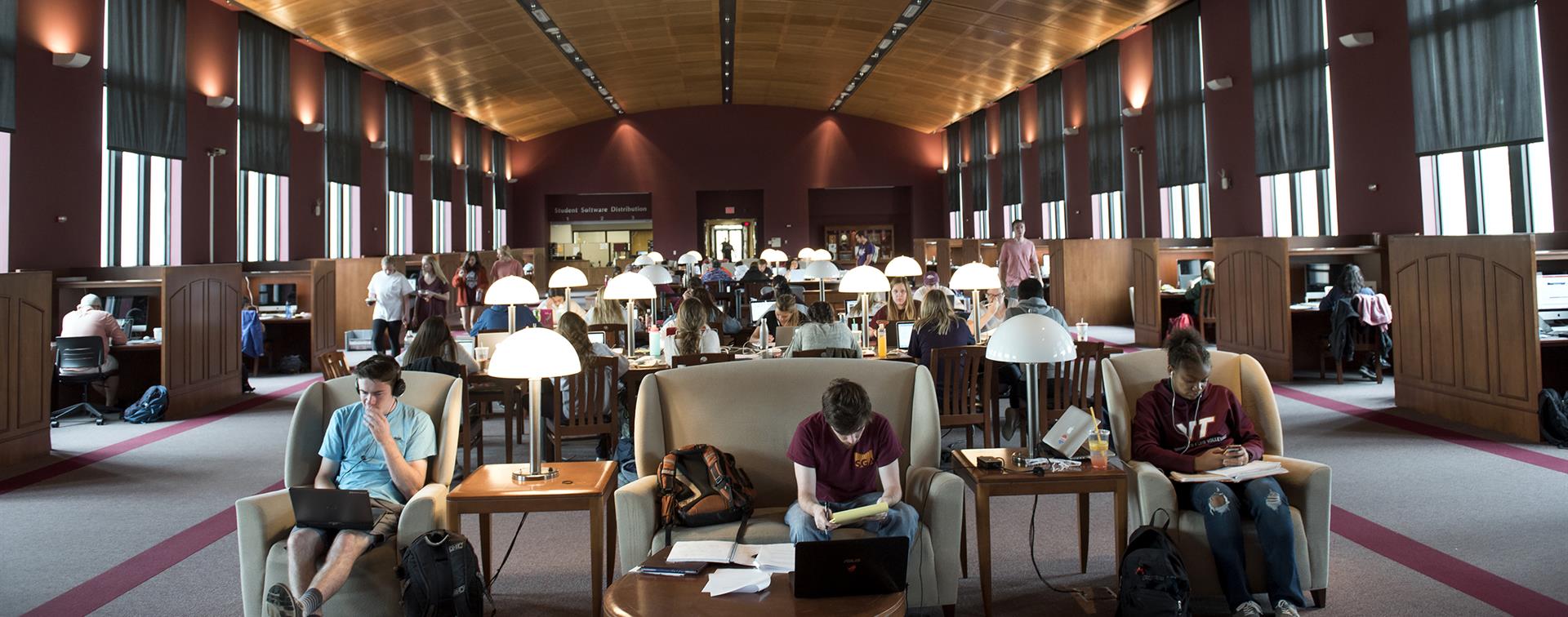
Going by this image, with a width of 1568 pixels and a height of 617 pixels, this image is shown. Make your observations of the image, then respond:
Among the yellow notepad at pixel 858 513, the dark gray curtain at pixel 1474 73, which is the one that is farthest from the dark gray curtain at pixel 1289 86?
the yellow notepad at pixel 858 513

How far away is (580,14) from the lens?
667 inches

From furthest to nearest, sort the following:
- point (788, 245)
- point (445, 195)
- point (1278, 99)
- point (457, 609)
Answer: point (788, 245) < point (445, 195) < point (1278, 99) < point (457, 609)

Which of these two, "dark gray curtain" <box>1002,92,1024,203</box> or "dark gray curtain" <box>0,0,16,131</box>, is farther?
"dark gray curtain" <box>1002,92,1024,203</box>

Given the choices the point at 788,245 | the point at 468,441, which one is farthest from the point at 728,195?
the point at 468,441

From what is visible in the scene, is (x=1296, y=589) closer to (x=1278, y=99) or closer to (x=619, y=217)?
(x=1278, y=99)

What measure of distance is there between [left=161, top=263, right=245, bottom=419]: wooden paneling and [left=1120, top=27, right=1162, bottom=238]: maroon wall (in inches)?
500

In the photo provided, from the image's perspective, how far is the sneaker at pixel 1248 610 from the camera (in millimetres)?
3355

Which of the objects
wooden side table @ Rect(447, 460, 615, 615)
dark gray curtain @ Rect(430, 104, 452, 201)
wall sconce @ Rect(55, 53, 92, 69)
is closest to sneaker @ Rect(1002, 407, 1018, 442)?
wooden side table @ Rect(447, 460, 615, 615)

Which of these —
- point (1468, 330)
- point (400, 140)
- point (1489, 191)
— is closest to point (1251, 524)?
point (1468, 330)

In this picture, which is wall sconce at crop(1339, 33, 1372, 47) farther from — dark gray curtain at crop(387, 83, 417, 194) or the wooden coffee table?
dark gray curtain at crop(387, 83, 417, 194)

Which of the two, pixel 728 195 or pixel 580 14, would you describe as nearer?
pixel 580 14

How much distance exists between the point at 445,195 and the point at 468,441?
1839 centimetres

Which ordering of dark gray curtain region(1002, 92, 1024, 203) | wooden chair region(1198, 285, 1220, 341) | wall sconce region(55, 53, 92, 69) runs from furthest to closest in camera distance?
dark gray curtain region(1002, 92, 1024, 203) < wooden chair region(1198, 285, 1220, 341) < wall sconce region(55, 53, 92, 69)

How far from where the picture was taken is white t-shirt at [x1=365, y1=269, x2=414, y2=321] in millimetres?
10477
